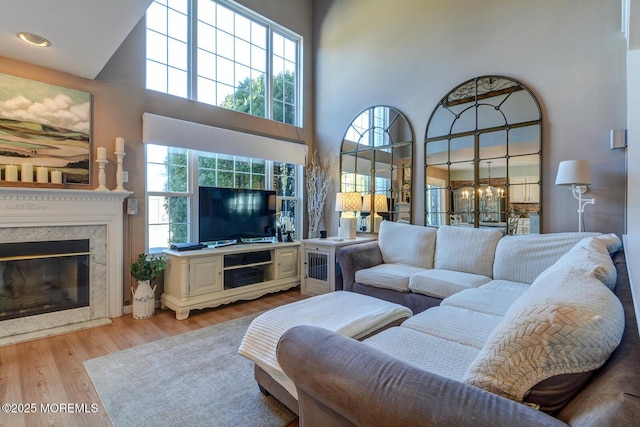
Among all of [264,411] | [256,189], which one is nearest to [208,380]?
[264,411]

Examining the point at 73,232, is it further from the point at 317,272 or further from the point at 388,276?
the point at 388,276

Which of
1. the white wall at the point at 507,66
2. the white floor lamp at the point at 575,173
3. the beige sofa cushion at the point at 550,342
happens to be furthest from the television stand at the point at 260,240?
the beige sofa cushion at the point at 550,342

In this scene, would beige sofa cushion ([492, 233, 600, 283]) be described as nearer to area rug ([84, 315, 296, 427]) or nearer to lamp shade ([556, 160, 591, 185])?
lamp shade ([556, 160, 591, 185])

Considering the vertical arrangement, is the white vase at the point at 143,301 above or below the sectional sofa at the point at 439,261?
below

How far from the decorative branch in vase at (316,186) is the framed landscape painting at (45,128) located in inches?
107

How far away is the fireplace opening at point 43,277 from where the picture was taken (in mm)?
2660

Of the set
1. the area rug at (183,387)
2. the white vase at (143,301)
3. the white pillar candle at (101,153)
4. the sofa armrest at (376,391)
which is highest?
the white pillar candle at (101,153)

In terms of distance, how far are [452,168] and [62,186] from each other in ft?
12.7

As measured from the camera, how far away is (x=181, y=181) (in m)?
3.67

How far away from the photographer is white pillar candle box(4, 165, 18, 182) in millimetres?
2611

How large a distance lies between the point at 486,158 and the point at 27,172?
4.26 m

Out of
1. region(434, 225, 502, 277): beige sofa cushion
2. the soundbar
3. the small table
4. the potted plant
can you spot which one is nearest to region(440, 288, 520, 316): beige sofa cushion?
region(434, 225, 502, 277): beige sofa cushion

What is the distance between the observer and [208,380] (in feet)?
6.55

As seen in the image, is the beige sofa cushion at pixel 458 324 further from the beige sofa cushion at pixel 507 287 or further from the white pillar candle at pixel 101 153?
the white pillar candle at pixel 101 153
